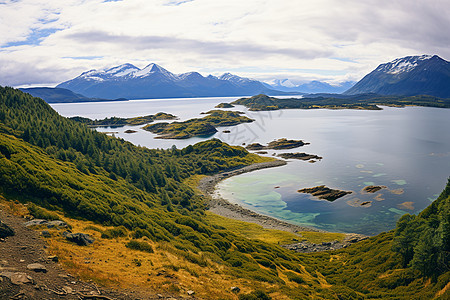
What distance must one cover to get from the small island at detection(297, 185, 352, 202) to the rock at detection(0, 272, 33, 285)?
87408mm

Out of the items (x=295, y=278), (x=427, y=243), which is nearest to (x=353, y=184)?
(x=427, y=243)

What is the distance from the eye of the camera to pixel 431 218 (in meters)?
40.4

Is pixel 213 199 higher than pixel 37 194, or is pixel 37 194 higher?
pixel 37 194

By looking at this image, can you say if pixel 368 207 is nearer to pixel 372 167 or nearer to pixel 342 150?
pixel 372 167

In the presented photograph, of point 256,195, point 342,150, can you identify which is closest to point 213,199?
point 256,195

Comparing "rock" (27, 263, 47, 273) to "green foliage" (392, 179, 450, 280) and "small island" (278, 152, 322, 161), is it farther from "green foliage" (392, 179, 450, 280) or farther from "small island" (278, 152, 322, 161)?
"small island" (278, 152, 322, 161)

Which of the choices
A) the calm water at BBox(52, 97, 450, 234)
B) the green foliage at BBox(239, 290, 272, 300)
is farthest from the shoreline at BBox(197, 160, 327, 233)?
the green foliage at BBox(239, 290, 272, 300)

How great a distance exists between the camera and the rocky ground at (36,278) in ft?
60.0

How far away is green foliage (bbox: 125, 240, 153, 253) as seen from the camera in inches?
1244

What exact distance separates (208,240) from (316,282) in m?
15.9

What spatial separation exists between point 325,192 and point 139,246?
3088 inches

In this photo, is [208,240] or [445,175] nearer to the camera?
[208,240]

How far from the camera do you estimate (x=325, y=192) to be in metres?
98.0

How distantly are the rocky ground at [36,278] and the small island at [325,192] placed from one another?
82103 mm
